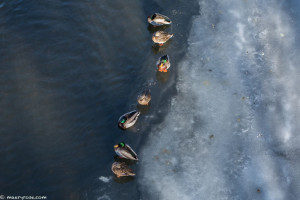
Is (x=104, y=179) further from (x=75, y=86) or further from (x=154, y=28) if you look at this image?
(x=154, y=28)

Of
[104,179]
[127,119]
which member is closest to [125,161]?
[104,179]

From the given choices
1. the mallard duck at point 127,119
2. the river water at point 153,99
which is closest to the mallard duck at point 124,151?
the river water at point 153,99

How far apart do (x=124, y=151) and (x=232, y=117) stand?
5151 millimetres

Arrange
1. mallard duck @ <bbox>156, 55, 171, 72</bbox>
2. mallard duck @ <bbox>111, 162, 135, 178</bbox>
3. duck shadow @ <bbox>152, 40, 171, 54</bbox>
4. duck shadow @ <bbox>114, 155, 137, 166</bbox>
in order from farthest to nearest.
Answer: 1. duck shadow @ <bbox>152, 40, 171, 54</bbox>
2. mallard duck @ <bbox>156, 55, 171, 72</bbox>
3. duck shadow @ <bbox>114, 155, 137, 166</bbox>
4. mallard duck @ <bbox>111, 162, 135, 178</bbox>

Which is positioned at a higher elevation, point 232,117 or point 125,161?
point 125,161

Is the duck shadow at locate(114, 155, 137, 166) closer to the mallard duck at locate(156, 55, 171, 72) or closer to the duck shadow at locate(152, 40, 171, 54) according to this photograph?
the mallard duck at locate(156, 55, 171, 72)

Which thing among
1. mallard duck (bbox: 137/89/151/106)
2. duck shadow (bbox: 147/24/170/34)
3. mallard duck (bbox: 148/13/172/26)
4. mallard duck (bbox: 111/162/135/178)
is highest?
mallard duck (bbox: 148/13/172/26)

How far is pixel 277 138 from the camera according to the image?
13.5 metres

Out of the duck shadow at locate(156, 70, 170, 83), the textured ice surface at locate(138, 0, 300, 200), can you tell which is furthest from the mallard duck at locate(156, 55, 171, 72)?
the textured ice surface at locate(138, 0, 300, 200)

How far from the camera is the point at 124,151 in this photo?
12.3 metres

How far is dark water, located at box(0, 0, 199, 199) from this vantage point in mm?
12102

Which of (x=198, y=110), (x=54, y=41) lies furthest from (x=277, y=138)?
(x=54, y=41)

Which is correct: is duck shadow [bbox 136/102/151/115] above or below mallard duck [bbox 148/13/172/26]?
below

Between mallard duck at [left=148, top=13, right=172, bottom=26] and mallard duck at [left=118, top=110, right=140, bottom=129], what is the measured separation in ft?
18.9
